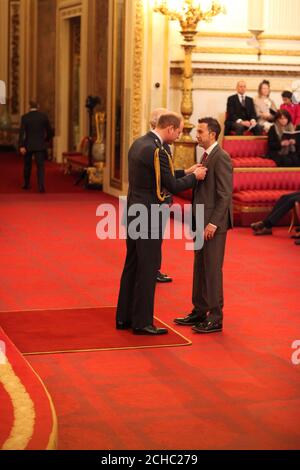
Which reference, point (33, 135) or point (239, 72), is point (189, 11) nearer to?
point (239, 72)

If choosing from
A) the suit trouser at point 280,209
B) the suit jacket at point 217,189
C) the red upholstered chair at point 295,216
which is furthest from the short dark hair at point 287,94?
the suit jacket at point 217,189

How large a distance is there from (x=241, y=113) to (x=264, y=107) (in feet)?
1.41

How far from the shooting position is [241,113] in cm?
1491

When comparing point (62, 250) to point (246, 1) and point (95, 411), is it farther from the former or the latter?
point (246, 1)

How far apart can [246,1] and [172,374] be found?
10267 millimetres

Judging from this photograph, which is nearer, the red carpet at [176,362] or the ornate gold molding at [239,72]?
the red carpet at [176,362]

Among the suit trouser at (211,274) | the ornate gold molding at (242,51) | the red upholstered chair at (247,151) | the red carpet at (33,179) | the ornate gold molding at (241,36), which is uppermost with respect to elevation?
the ornate gold molding at (241,36)

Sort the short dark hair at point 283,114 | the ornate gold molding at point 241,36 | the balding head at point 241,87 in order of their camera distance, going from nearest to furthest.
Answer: the short dark hair at point 283,114 < the balding head at point 241,87 < the ornate gold molding at point 241,36

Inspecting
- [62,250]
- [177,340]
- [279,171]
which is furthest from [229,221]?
[279,171]

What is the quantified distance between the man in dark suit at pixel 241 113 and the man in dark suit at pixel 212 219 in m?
7.56

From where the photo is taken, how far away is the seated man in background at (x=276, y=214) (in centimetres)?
1213
